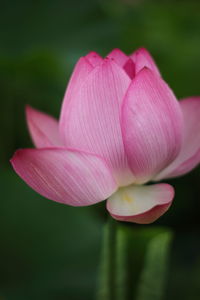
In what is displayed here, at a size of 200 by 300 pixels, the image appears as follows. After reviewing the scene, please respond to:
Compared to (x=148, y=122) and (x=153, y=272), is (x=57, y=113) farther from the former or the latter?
(x=148, y=122)

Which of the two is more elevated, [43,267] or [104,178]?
[104,178]

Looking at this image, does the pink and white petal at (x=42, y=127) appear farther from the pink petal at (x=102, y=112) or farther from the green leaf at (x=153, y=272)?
the green leaf at (x=153, y=272)

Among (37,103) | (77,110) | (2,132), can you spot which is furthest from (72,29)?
(77,110)

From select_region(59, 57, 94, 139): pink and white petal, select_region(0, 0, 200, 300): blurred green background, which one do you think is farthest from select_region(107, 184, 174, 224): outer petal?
select_region(0, 0, 200, 300): blurred green background

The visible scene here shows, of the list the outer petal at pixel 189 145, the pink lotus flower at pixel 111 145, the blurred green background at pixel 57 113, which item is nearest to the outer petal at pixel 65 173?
the pink lotus flower at pixel 111 145

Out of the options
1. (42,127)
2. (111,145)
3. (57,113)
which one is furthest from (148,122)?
(57,113)

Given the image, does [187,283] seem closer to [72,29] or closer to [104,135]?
[104,135]

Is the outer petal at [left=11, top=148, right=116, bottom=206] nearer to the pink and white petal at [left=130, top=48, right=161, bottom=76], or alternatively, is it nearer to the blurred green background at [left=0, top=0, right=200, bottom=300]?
the pink and white petal at [left=130, top=48, right=161, bottom=76]
